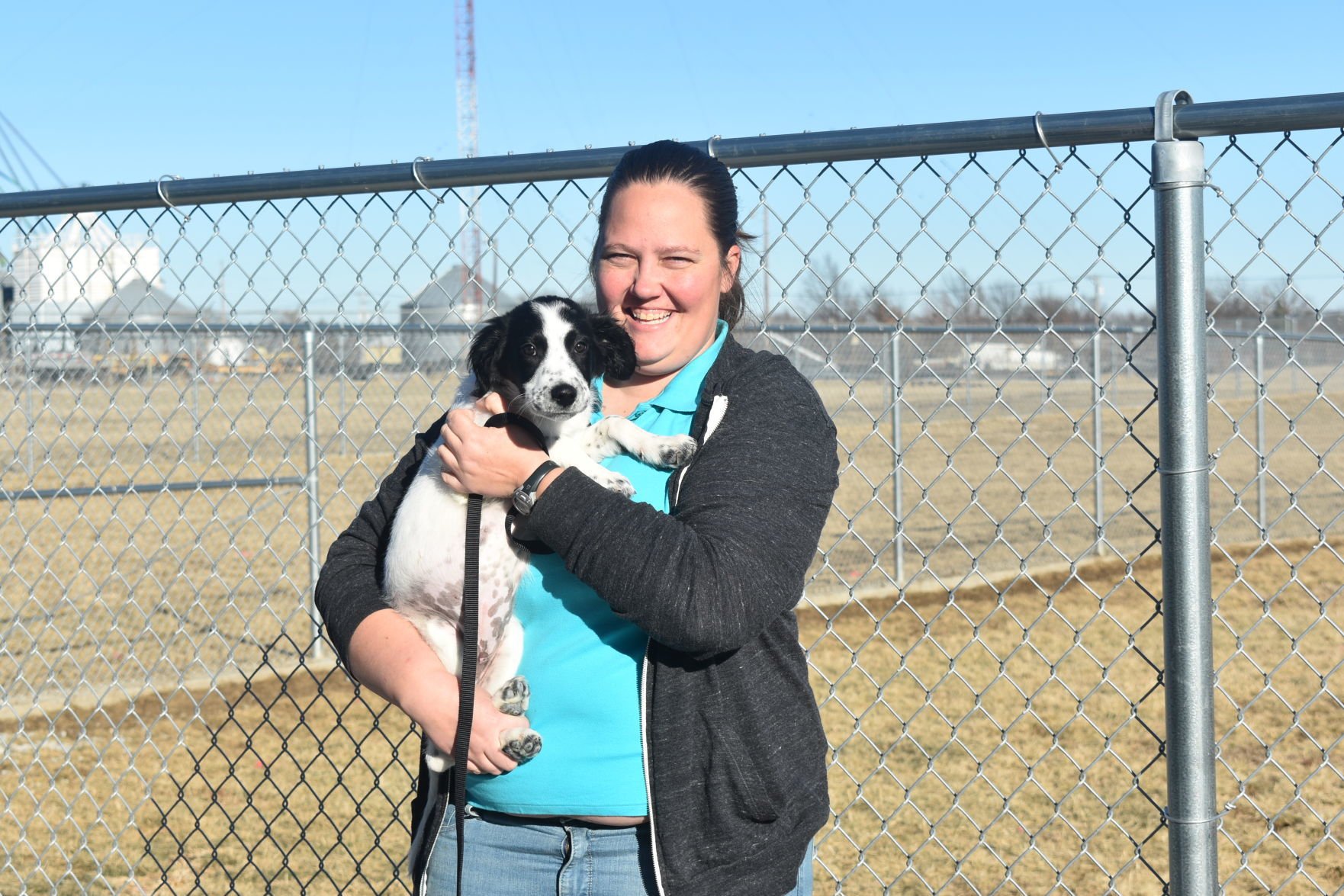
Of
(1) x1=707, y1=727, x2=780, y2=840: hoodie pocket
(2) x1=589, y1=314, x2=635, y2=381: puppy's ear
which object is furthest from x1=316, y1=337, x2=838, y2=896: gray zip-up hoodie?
(2) x1=589, y1=314, x2=635, y2=381: puppy's ear

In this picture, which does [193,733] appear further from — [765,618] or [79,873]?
[765,618]

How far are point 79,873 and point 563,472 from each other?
3.10m

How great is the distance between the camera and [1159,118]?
1894 millimetres

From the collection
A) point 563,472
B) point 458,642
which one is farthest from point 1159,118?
point 458,642

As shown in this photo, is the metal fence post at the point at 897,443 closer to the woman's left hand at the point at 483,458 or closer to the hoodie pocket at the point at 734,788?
the woman's left hand at the point at 483,458

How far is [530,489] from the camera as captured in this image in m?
1.72

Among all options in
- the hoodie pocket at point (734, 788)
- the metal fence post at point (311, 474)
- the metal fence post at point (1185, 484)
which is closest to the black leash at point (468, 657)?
the hoodie pocket at point (734, 788)

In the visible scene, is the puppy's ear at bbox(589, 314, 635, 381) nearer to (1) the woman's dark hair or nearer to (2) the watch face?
(1) the woman's dark hair

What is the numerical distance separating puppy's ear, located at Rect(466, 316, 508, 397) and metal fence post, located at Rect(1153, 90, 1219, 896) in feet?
3.85

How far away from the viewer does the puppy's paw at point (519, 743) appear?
1.76m

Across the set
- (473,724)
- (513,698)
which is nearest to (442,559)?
(513,698)

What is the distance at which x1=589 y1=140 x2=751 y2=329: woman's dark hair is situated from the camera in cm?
190

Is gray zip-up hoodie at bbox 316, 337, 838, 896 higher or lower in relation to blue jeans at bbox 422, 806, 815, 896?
higher

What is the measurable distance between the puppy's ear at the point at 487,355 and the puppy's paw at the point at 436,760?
68 cm
